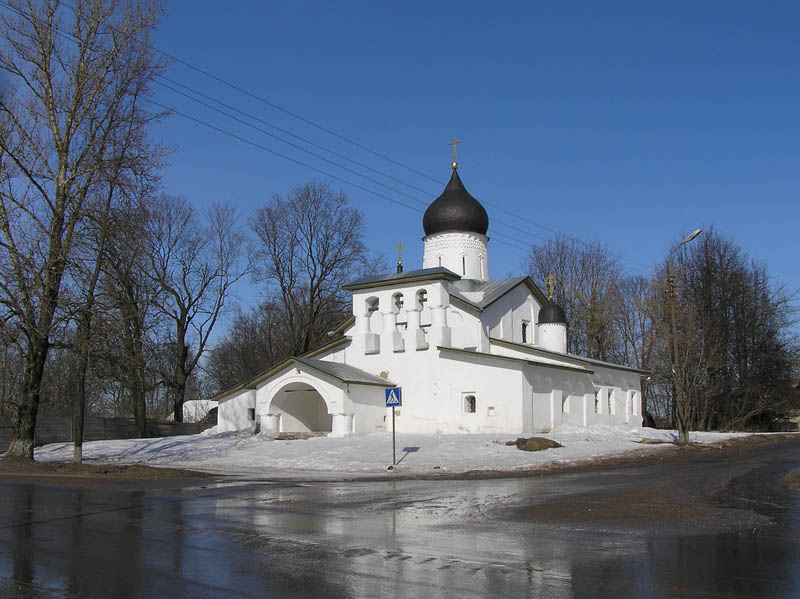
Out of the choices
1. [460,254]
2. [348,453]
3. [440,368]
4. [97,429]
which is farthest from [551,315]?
[97,429]

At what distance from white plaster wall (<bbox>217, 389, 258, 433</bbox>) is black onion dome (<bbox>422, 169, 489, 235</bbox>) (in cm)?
1393

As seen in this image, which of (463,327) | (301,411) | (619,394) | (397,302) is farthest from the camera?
(619,394)

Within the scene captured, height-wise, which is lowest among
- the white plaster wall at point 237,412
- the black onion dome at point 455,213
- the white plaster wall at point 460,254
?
the white plaster wall at point 237,412

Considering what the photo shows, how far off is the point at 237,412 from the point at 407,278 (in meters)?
11.4

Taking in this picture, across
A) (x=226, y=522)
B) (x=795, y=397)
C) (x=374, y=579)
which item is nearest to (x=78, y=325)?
(x=226, y=522)

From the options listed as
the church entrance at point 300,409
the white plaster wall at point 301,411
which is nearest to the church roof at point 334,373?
the church entrance at point 300,409

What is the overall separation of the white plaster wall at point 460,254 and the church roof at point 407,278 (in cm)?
499

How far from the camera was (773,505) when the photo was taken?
12.4 meters

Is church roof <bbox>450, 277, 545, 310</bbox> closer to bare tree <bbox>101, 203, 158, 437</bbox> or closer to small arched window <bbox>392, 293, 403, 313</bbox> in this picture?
small arched window <bbox>392, 293, 403, 313</bbox>

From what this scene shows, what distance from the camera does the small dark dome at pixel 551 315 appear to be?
43.2 metres

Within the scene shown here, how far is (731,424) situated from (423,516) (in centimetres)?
4354

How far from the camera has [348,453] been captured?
26.2 metres

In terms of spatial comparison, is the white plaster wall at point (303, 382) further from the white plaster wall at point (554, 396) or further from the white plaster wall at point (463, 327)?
the white plaster wall at point (554, 396)

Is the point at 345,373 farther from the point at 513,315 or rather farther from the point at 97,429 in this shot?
the point at 97,429
